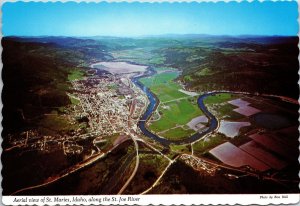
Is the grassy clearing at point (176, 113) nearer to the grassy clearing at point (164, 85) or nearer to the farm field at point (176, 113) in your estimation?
the farm field at point (176, 113)

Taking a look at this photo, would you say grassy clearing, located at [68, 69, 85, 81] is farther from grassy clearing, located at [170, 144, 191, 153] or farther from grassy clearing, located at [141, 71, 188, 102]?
grassy clearing, located at [170, 144, 191, 153]

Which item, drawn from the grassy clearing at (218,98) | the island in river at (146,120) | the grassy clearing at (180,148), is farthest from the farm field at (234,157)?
the grassy clearing at (218,98)

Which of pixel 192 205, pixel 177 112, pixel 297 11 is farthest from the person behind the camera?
pixel 177 112

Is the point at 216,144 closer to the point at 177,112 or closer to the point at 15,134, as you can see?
the point at 177,112

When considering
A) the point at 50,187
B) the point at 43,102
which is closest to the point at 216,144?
the point at 50,187

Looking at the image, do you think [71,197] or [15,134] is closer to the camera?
[71,197]

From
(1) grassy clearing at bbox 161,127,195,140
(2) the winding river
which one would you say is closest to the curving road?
(2) the winding river
